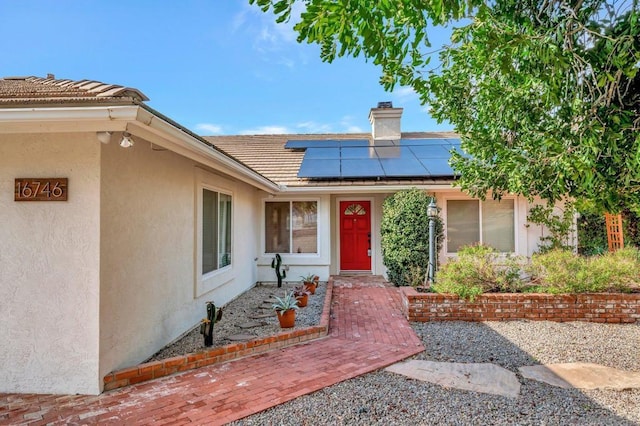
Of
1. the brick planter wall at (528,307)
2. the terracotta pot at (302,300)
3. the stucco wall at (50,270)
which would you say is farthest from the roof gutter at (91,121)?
→ the brick planter wall at (528,307)

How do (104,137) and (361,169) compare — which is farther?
(361,169)

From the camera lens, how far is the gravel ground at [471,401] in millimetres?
3549

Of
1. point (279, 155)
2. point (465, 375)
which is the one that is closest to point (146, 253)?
point (465, 375)

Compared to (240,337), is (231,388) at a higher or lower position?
lower

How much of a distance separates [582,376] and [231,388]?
4501mm

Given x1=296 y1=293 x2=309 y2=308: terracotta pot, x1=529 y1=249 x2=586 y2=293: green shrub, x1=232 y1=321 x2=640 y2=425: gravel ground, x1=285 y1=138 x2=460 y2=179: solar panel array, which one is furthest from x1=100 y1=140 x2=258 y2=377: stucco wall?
x1=529 y1=249 x2=586 y2=293: green shrub

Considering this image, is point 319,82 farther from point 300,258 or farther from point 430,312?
point 430,312

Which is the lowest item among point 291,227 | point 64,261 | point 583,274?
point 583,274

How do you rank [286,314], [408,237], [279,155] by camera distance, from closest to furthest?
1. [286,314]
2. [408,237]
3. [279,155]

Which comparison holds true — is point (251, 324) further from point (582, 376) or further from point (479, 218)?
point (479, 218)

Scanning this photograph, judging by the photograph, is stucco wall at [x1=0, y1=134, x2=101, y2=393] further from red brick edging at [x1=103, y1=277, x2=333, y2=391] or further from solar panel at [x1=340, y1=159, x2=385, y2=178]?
solar panel at [x1=340, y1=159, x2=385, y2=178]

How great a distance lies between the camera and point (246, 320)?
6711 mm

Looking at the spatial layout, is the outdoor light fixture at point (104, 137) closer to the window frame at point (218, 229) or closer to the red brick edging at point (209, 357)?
the red brick edging at point (209, 357)

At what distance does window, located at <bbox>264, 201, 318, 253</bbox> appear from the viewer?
11.1m
